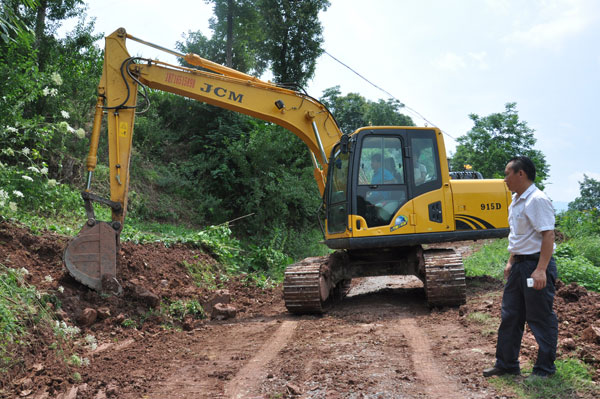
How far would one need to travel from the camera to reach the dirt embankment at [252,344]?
3.94 meters

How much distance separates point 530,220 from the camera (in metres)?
3.86

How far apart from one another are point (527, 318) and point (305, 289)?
3.66 meters

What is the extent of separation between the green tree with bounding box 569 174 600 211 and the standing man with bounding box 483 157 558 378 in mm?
56382

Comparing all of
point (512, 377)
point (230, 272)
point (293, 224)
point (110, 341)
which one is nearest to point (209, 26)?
point (293, 224)

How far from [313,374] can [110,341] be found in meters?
2.48

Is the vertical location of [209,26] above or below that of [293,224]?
above

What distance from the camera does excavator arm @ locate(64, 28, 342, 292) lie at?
6543 mm

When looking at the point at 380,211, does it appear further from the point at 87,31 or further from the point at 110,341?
the point at 87,31

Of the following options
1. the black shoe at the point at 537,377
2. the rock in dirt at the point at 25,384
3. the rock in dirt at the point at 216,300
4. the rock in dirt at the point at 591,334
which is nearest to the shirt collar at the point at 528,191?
the black shoe at the point at 537,377

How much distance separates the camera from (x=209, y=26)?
24.9 meters

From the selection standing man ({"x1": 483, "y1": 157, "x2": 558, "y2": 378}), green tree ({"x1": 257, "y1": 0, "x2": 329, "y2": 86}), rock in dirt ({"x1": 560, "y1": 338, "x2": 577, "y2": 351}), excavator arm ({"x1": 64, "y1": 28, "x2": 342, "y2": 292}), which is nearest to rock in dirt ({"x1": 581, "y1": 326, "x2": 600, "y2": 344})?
rock in dirt ({"x1": 560, "y1": 338, "x2": 577, "y2": 351})

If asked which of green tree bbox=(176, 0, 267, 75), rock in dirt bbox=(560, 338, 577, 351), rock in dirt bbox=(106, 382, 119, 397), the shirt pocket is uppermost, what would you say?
green tree bbox=(176, 0, 267, 75)

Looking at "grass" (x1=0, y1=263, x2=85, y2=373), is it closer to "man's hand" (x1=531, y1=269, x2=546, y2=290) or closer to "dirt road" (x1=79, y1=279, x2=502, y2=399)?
"dirt road" (x1=79, y1=279, x2=502, y2=399)

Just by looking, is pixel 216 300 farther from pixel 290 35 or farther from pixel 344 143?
pixel 290 35
